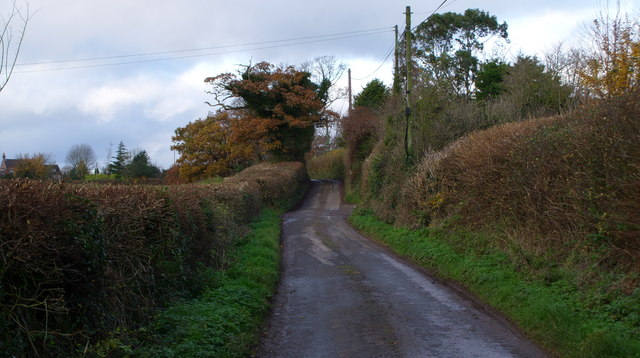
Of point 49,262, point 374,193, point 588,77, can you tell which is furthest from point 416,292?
point 374,193

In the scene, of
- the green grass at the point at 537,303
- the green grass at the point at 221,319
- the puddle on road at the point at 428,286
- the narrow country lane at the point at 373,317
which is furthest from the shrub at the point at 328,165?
the green grass at the point at 221,319

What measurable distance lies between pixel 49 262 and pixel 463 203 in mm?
12725

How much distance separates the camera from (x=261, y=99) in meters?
46.6

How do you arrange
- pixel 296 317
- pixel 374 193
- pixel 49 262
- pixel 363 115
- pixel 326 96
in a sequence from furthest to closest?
pixel 326 96, pixel 363 115, pixel 374 193, pixel 296 317, pixel 49 262

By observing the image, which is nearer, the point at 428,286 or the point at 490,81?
the point at 428,286

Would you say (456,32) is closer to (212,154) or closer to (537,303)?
(212,154)

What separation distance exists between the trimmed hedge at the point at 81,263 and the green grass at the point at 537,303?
539cm

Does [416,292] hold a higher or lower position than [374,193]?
lower

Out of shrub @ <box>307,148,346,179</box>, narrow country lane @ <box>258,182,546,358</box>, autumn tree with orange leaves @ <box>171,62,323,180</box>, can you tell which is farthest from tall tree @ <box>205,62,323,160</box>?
narrow country lane @ <box>258,182,546,358</box>

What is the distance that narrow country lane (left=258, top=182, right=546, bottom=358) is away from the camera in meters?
7.39

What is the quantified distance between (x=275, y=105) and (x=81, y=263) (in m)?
41.8

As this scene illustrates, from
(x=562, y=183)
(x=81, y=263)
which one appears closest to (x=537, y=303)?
(x=562, y=183)

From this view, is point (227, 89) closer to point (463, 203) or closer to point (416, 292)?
point (463, 203)

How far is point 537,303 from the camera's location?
8.59 meters
